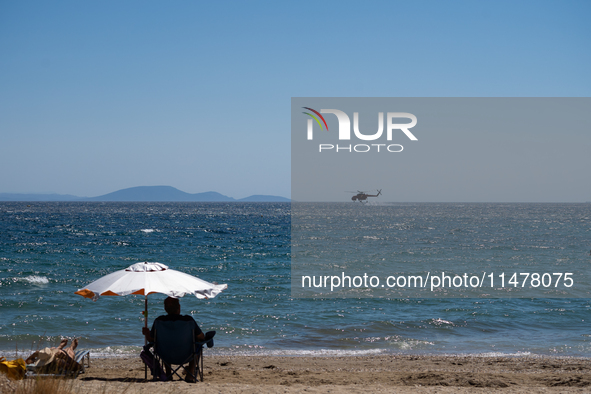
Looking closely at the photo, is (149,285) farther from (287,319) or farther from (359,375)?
(287,319)

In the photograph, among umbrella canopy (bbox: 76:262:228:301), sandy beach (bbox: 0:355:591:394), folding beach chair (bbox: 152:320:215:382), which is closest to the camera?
umbrella canopy (bbox: 76:262:228:301)

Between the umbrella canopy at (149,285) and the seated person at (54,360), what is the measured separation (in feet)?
4.41

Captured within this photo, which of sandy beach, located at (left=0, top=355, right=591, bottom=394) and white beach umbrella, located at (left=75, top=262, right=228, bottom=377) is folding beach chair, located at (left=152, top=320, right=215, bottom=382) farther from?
white beach umbrella, located at (left=75, top=262, right=228, bottom=377)

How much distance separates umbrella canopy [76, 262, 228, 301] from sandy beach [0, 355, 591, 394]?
1.20m

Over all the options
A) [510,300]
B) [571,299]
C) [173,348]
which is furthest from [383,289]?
[173,348]

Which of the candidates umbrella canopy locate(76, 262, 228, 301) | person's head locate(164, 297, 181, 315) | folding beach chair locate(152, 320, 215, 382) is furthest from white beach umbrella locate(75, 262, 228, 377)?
folding beach chair locate(152, 320, 215, 382)

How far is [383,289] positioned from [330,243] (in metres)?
21.3

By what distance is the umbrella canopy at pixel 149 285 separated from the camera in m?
6.68

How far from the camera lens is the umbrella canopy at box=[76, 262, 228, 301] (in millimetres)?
6684

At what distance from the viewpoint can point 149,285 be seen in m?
6.79

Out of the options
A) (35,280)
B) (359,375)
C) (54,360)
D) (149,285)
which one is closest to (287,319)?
(359,375)

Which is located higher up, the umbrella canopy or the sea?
the umbrella canopy

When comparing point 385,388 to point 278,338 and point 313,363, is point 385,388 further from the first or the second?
point 278,338

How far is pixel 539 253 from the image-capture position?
108 ft
